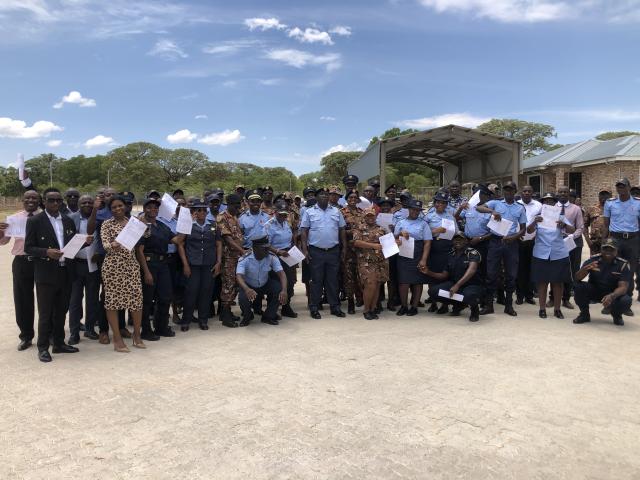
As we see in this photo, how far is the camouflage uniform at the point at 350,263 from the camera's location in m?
7.29

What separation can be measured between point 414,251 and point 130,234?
12.8 feet

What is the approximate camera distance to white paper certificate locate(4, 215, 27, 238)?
16.8 ft

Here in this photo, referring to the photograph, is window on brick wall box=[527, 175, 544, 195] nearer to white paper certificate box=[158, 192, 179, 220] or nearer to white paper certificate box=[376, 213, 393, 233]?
white paper certificate box=[376, 213, 393, 233]

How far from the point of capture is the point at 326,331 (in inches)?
243

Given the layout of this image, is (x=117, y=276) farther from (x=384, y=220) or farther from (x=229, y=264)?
(x=384, y=220)

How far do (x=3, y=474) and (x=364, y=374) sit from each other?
2831 millimetres

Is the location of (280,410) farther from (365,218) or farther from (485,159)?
(485,159)

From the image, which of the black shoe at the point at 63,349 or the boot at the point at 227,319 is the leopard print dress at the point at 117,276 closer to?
the black shoe at the point at 63,349

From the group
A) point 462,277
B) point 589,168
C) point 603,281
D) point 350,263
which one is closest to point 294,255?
point 350,263

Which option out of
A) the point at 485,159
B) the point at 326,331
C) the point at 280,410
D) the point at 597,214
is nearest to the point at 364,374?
the point at 280,410

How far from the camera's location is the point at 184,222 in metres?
6.00

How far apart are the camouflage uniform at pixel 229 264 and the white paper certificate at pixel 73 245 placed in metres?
1.90

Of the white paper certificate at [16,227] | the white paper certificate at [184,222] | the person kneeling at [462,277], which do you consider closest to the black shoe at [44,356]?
the white paper certificate at [16,227]

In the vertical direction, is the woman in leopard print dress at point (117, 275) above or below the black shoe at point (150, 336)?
above
